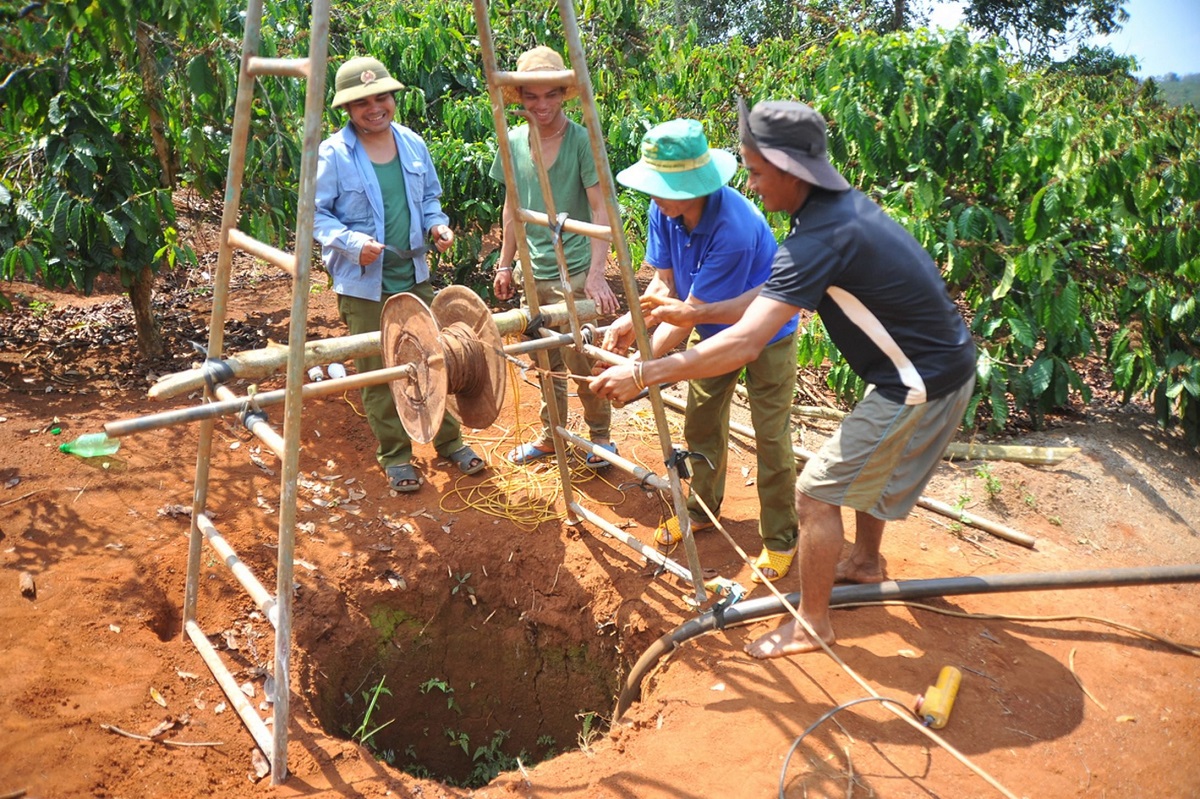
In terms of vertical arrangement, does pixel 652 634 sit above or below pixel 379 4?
below

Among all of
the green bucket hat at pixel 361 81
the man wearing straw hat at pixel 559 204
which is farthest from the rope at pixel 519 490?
the green bucket hat at pixel 361 81

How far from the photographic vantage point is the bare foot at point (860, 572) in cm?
406

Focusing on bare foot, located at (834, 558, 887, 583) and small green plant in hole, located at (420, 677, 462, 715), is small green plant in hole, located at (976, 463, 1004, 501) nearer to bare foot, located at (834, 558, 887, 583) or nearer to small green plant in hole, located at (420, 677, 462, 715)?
bare foot, located at (834, 558, 887, 583)

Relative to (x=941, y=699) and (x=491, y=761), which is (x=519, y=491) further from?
(x=941, y=699)

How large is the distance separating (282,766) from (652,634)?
1.65m

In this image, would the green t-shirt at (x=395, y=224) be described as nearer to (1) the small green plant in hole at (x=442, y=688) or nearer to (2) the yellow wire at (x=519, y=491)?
(2) the yellow wire at (x=519, y=491)

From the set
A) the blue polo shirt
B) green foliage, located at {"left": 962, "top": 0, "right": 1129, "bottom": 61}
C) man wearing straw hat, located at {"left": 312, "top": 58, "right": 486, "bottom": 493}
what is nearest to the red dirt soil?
man wearing straw hat, located at {"left": 312, "top": 58, "right": 486, "bottom": 493}

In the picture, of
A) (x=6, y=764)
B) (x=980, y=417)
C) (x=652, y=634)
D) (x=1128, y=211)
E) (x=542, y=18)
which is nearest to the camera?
(x=6, y=764)

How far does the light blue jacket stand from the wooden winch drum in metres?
0.76

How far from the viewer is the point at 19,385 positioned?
575cm

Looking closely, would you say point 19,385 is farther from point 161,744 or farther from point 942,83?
point 942,83

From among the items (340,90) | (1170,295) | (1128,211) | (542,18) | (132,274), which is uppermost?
(542,18)

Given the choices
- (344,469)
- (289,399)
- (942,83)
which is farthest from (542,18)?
(289,399)

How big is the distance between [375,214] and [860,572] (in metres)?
2.87
